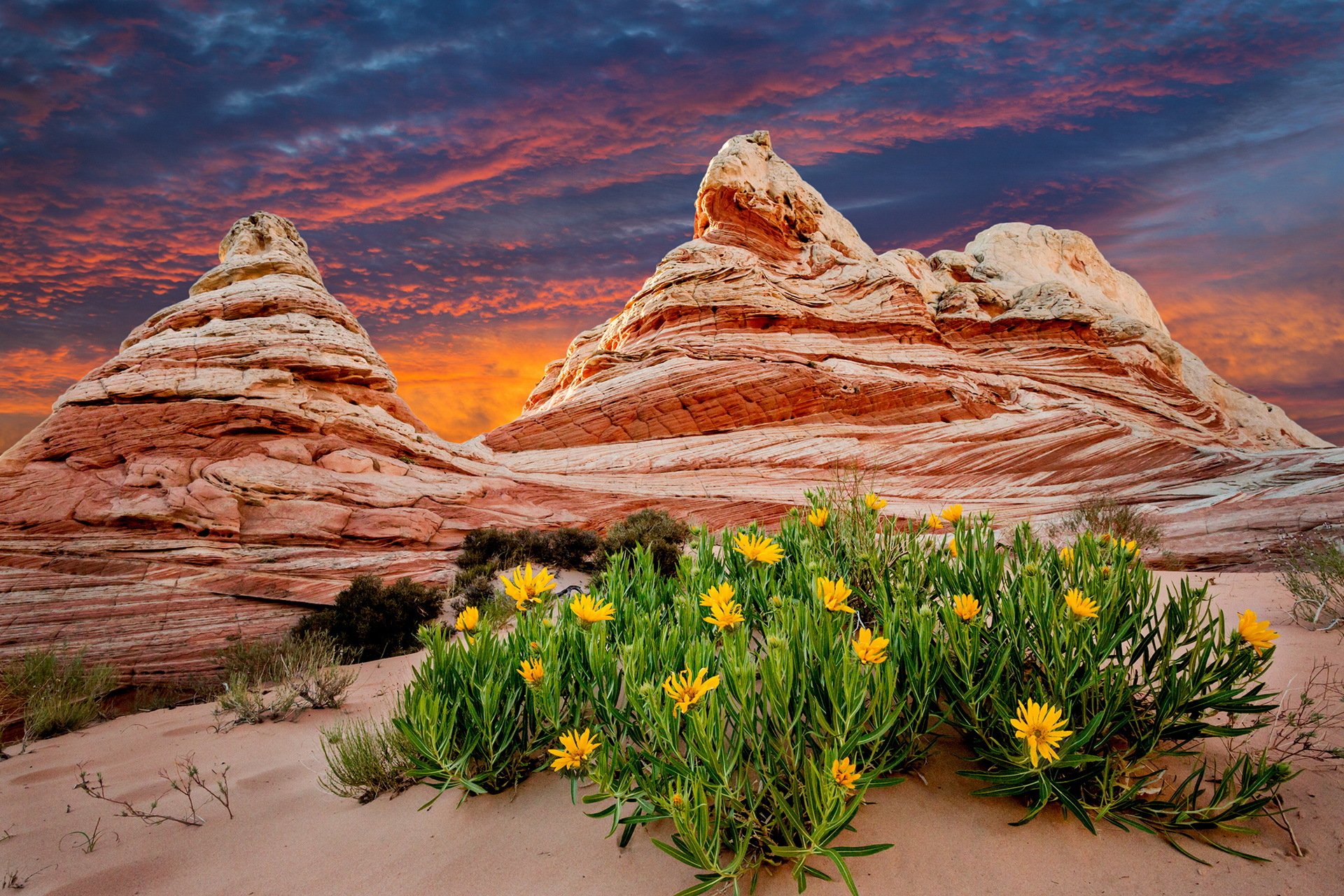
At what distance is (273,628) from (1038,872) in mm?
9234

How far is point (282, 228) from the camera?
16.7m

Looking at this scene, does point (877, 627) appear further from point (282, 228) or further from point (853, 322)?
point (853, 322)

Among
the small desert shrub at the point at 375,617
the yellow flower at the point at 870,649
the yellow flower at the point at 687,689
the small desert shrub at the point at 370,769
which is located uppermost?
the yellow flower at the point at 870,649

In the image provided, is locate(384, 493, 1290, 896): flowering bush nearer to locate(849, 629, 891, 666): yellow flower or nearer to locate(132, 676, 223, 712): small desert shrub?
locate(849, 629, 891, 666): yellow flower

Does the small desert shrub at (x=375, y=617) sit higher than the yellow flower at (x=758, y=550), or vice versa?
the yellow flower at (x=758, y=550)

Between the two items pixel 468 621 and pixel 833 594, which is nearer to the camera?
pixel 833 594

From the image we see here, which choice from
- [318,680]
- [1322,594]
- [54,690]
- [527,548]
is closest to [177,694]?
[54,690]

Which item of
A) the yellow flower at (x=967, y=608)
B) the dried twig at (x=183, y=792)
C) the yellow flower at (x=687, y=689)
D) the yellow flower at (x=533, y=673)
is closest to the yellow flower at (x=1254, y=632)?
the yellow flower at (x=967, y=608)

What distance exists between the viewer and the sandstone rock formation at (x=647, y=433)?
29.6 ft

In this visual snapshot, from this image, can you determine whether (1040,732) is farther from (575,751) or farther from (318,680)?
(318,680)

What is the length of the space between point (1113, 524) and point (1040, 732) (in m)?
11.4

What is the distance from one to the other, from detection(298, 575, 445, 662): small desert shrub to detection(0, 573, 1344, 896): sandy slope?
3.93m

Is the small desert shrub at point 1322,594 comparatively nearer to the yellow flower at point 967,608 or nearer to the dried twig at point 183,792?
the yellow flower at point 967,608

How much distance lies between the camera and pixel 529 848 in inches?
90.7
